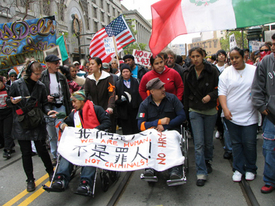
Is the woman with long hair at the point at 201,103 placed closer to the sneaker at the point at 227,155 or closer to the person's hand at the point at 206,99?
the person's hand at the point at 206,99

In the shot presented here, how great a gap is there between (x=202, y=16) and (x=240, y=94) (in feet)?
4.72

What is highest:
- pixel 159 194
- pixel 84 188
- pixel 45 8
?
pixel 45 8

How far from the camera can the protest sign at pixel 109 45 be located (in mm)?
8508

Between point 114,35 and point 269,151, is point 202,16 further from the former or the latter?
point 114,35

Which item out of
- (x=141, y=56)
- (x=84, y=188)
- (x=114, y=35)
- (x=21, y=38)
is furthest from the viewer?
(x=141, y=56)

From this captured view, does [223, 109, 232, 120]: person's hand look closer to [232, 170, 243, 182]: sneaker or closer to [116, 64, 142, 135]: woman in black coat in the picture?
[232, 170, 243, 182]: sneaker

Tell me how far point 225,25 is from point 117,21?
17.4 ft

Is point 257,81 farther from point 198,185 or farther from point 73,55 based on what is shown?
point 73,55

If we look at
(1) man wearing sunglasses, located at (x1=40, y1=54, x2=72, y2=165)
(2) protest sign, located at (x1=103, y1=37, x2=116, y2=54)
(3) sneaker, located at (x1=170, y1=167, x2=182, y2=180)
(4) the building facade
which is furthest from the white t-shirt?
(4) the building facade

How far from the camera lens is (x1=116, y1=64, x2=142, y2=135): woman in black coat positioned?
18.6 ft

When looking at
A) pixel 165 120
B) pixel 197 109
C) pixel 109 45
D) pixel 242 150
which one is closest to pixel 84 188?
pixel 165 120

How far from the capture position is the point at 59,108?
550cm

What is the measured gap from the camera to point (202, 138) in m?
4.10

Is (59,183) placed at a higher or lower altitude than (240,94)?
lower
